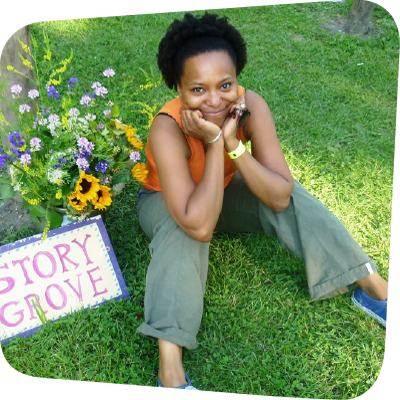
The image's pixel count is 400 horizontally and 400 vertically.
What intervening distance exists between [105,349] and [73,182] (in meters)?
0.87

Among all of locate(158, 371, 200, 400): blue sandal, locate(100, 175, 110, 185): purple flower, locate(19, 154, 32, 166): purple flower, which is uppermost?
locate(19, 154, 32, 166): purple flower

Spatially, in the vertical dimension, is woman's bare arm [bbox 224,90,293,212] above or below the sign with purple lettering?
above

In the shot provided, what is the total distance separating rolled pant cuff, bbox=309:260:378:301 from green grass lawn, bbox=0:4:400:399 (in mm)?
120

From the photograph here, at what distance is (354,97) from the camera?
15.0ft

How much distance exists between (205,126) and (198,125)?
3 cm

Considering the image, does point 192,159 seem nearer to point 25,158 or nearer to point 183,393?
point 25,158

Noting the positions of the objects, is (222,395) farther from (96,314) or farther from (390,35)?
(390,35)

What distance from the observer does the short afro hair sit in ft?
7.89

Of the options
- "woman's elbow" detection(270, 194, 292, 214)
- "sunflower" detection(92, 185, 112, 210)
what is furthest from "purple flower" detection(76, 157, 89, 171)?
"woman's elbow" detection(270, 194, 292, 214)

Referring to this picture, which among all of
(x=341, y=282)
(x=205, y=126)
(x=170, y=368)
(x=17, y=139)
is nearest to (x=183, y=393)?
(x=170, y=368)

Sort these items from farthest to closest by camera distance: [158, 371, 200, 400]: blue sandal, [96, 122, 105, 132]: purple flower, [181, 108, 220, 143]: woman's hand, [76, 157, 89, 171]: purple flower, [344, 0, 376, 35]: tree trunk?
[344, 0, 376, 35]: tree trunk, [96, 122, 105, 132]: purple flower, [76, 157, 89, 171]: purple flower, [181, 108, 220, 143]: woman's hand, [158, 371, 200, 400]: blue sandal

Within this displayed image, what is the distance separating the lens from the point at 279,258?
3.12m

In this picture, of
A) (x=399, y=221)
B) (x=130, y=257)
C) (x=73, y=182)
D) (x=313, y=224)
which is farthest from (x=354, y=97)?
(x=73, y=182)

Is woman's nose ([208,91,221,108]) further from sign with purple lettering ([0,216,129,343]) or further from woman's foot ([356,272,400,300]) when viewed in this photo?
woman's foot ([356,272,400,300])
